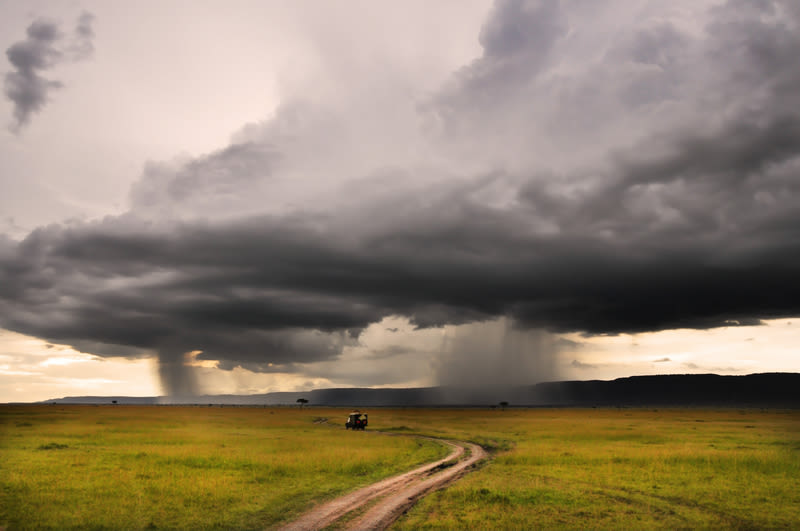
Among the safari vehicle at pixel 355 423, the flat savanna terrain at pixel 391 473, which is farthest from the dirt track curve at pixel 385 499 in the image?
the safari vehicle at pixel 355 423

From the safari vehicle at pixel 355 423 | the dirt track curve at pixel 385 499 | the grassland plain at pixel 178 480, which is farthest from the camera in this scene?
the safari vehicle at pixel 355 423

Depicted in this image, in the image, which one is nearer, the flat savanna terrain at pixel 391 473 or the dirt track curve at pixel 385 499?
the dirt track curve at pixel 385 499

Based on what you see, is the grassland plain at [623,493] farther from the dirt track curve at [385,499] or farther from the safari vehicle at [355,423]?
the safari vehicle at [355,423]

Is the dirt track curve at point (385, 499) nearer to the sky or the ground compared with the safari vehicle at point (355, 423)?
nearer to the sky

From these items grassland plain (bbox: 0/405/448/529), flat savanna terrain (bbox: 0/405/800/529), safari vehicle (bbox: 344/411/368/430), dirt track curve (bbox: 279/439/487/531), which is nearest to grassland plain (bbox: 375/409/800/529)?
flat savanna terrain (bbox: 0/405/800/529)

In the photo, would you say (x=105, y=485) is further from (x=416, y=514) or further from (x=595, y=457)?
(x=595, y=457)

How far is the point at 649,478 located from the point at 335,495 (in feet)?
68.6

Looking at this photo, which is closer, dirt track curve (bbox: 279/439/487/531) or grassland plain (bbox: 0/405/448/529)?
dirt track curve (bbox: 279/439/487/531)

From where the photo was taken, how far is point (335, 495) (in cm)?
2730

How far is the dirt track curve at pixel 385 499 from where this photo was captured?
21094 mm

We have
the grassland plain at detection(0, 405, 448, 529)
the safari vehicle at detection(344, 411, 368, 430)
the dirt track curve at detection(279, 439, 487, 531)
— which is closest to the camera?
the dirt track curve at detection(279, 439, 487, 531)

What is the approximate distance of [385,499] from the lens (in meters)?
26.1

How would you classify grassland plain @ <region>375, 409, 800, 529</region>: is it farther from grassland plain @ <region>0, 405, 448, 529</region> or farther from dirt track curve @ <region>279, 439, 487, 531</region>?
grassland plain @ <region>0, 405, 448, 529</region>

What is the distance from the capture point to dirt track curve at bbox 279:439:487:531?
21094mm
